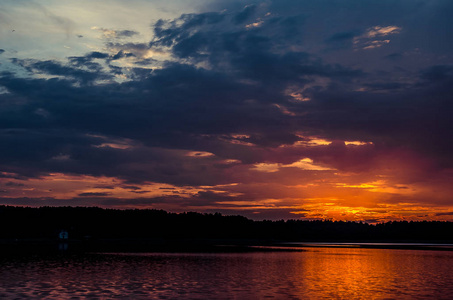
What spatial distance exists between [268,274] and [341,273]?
1082 cm

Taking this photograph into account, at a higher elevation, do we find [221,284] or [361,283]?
A: [361,283]

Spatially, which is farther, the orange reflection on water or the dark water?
the orange reflection on water

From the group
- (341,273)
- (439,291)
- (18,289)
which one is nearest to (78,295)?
(18,289)

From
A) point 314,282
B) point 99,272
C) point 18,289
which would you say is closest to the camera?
point 18,289

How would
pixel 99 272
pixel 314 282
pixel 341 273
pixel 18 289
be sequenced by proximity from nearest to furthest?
pixel 18 289
pixel 314 282
pixel 99 272
pixel 341 273

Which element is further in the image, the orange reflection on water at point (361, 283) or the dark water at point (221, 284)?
the orange reflection on water at point (361, 283)

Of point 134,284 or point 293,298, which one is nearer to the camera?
point 293,298

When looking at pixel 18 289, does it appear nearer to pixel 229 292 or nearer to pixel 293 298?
pixel 229 292

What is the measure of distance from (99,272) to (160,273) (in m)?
7.72

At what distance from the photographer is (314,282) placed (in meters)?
59.0

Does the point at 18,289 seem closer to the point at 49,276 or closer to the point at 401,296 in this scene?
the point at 49,276

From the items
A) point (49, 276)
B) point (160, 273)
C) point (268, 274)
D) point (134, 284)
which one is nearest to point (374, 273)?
point (268, 274)

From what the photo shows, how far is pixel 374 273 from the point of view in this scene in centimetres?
7244

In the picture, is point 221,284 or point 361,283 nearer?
point 221,284
